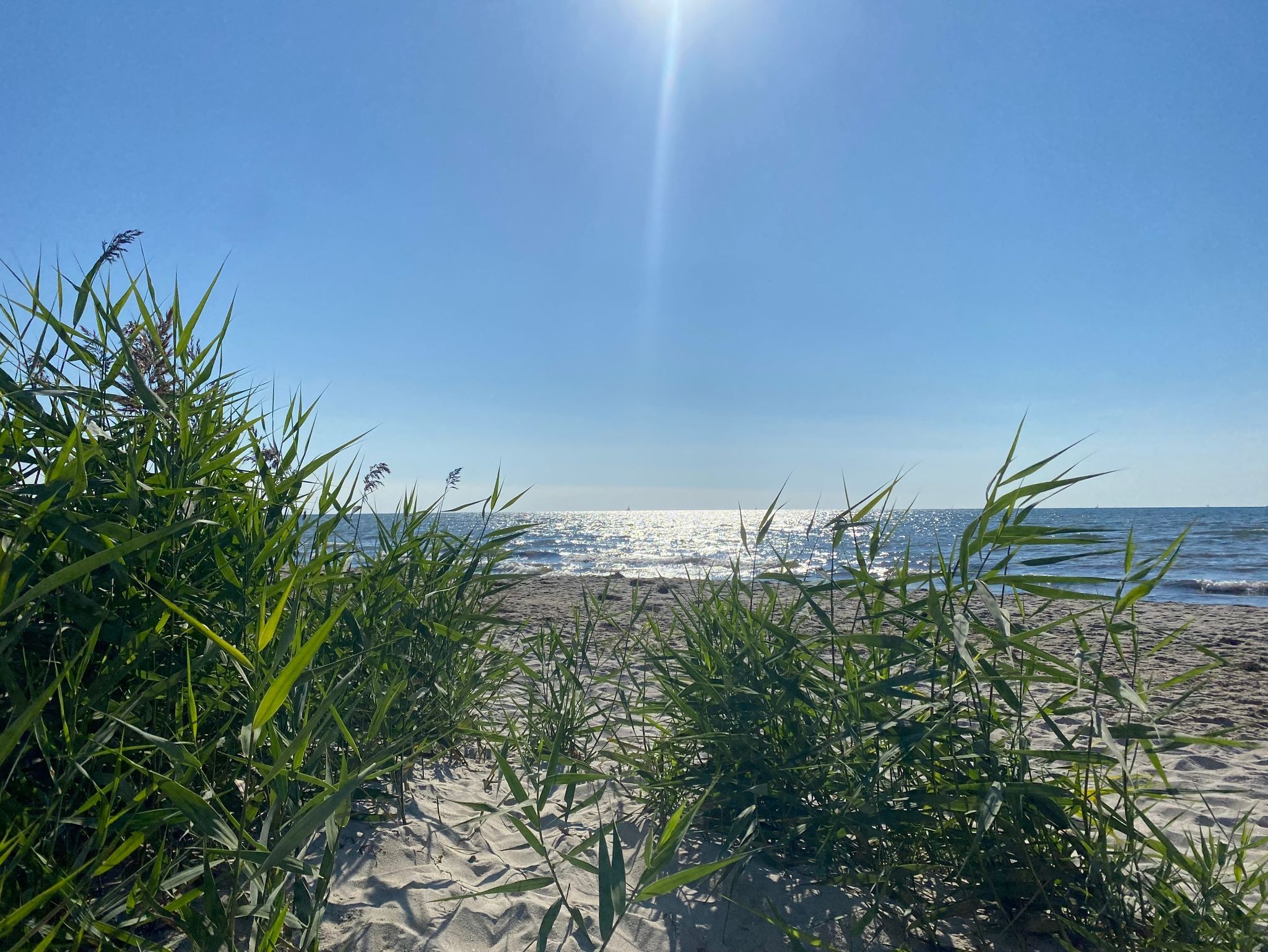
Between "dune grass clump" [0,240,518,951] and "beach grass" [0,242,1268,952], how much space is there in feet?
0.04

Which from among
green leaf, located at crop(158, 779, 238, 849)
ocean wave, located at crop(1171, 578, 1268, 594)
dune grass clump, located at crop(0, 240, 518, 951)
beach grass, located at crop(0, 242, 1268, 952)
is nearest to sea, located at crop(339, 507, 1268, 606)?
ocean wave, located at crop(1171, 578, 1268, 594)

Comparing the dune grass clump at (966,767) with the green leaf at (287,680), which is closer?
the green leaf at (287,680)

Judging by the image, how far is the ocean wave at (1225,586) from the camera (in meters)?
13.1

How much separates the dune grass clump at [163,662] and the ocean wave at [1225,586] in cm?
1646

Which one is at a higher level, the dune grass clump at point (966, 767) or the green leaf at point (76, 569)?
the green leaf at point (76, 569)

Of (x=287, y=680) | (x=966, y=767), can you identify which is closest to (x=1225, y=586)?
(x=966, y=767)

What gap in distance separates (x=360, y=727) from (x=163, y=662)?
910 millimetres

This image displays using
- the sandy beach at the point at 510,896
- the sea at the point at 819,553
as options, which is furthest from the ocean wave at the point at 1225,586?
the sandy beach at the point at 510,896

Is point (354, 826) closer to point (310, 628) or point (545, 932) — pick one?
point (310, 628)

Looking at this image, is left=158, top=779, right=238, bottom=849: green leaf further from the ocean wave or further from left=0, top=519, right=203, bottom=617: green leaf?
the ocean wave

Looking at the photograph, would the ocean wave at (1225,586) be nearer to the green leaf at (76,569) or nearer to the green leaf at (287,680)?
the green leaf at (287,680)

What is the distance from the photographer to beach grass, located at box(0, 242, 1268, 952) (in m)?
1.33

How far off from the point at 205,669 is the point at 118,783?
0.40 m

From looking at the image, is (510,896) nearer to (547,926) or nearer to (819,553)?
(547,926)
